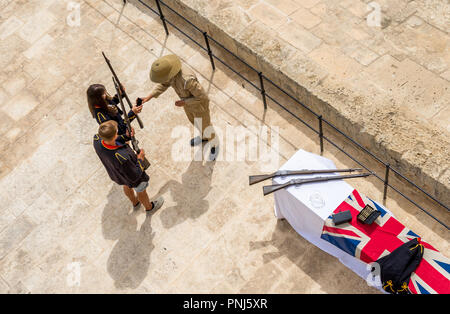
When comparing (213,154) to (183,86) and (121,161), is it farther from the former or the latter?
(121,161)

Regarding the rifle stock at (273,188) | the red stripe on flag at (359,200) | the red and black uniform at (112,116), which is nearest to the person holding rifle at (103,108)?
the red and black uniform at (112,116)

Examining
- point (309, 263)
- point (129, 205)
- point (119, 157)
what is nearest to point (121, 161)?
point (119, 157)

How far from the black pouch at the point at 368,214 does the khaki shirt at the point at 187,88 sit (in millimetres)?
2563

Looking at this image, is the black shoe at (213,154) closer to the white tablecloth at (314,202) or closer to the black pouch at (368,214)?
the white tablecloth at (314,202)

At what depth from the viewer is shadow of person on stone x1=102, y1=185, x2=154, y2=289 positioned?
6.21 meters

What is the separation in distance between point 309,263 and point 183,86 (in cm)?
278

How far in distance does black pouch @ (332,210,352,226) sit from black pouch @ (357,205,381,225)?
0.11 metres

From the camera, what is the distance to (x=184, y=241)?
636cm

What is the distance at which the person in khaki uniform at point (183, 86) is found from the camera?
6.06 m

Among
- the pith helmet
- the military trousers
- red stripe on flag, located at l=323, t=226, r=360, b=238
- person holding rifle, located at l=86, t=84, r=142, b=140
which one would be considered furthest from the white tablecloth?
person holding rifle, located at l=86, t=84, r=142, b=140

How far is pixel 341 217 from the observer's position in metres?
5.21

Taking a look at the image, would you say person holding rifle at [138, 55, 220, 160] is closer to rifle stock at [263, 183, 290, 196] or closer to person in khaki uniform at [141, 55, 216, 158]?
person in khaki uniform at [141, 55, 216, 158]
